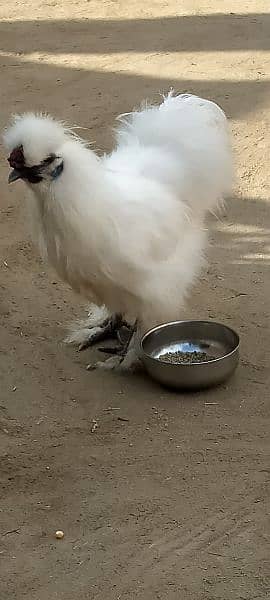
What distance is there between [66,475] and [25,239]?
2.10 meters

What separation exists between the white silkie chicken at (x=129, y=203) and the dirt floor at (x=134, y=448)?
0.31 meters

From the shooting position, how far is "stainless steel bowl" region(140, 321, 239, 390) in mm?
4055

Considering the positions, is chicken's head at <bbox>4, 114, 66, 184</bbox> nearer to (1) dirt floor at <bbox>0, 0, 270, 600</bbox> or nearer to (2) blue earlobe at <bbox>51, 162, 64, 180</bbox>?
(2) blue earlobe at <bbox>51, 162, 64, 180</bbox>

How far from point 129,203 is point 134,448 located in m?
1.01

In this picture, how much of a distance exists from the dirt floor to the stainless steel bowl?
82 mm

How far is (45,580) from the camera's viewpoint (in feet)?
10.2

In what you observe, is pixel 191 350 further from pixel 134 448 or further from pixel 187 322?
pixel 134 448

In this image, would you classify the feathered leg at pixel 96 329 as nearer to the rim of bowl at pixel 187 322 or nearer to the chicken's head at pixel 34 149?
the rim of bowl at pixel 187 322

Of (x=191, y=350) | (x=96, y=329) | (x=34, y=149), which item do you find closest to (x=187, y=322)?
A: (x=191, y=350)

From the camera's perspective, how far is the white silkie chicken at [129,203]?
3.71m

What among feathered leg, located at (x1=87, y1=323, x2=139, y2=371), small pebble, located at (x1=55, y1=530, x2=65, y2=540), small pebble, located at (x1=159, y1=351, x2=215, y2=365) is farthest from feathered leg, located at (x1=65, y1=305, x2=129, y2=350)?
small pebble, located at (x1=55, y1=530, x2=65, y2=540)

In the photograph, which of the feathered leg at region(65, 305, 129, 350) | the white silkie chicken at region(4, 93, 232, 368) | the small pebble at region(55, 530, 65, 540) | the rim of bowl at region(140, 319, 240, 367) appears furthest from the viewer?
the feathered leg at region(65, 305, 129, 350)

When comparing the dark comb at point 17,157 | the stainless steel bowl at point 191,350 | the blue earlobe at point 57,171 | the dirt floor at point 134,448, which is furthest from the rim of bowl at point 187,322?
the dark comb at point 17,157

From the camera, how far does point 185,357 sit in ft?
14.4
